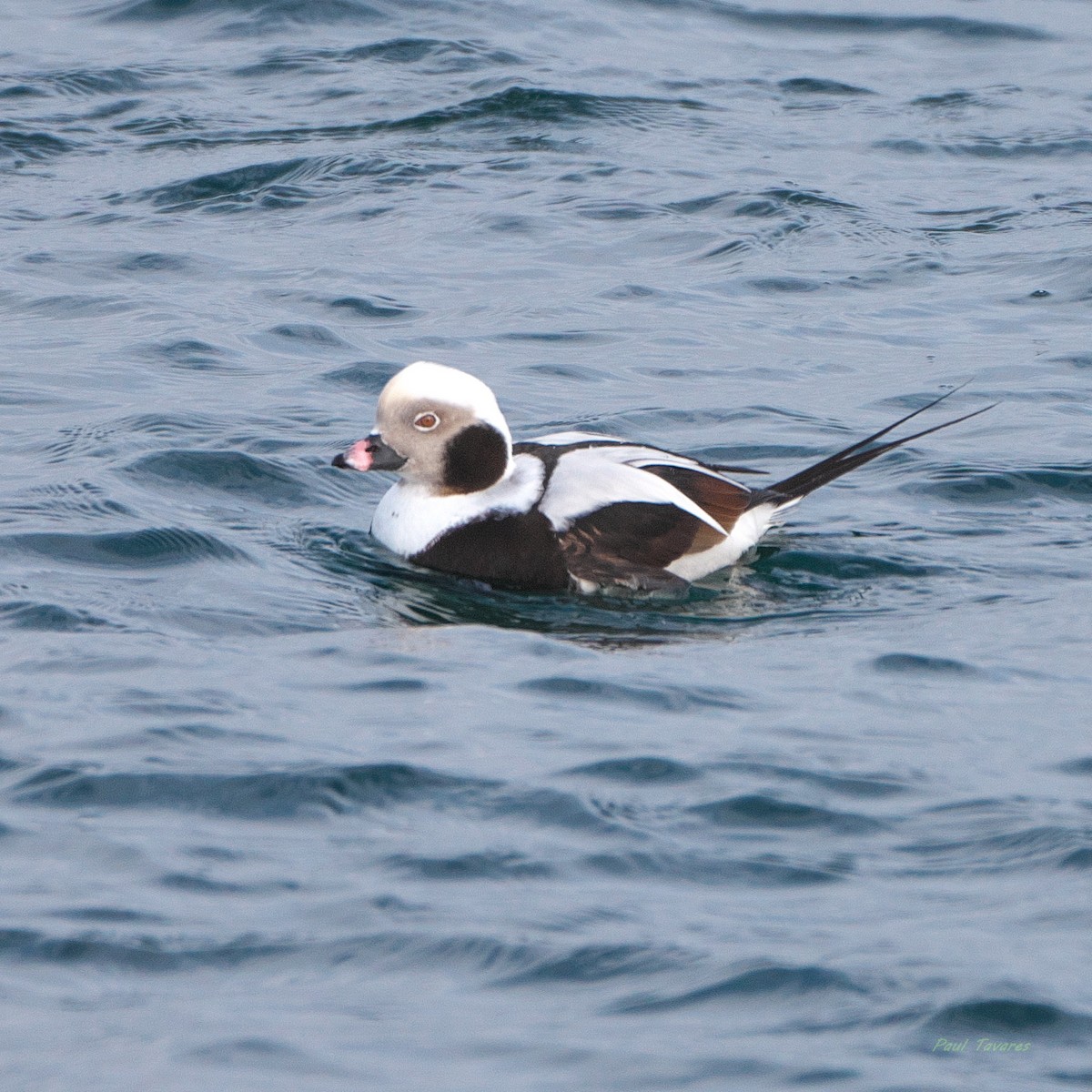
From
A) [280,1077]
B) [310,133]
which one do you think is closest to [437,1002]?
[280,1077]

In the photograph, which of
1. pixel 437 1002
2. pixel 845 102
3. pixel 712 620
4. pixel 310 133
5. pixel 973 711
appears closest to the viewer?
pixel 437 1002

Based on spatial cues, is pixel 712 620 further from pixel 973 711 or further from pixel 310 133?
pixel 310 133

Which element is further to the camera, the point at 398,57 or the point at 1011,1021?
the point at 398,57

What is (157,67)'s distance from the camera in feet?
47.2

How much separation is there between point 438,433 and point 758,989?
3371mm

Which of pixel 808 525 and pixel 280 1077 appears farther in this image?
pixel 808 525

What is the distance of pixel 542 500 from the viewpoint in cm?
684

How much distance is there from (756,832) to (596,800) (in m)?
0.40

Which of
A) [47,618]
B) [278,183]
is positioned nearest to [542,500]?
[47,618]

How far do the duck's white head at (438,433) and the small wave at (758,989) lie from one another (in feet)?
10.6

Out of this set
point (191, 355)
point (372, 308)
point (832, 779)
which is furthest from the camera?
point (372, 308)

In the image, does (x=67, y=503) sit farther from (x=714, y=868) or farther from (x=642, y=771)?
(x=714, y=868)

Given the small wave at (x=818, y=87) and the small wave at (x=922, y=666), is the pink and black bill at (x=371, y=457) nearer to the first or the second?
the small wave at (x=922, y=666)

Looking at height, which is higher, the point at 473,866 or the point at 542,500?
the point at 542,500
